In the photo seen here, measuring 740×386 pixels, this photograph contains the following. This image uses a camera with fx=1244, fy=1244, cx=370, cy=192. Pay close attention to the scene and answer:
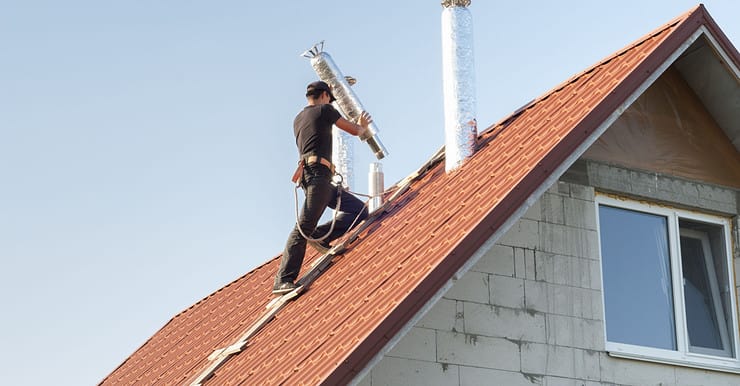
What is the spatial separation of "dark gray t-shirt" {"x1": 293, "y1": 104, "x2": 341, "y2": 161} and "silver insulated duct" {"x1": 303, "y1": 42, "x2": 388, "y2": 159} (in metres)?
1.22

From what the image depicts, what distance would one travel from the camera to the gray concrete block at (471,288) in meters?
9.37

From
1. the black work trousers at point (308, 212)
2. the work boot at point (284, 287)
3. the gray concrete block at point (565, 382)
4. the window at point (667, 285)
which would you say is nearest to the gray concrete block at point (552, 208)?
the window at point (667, 285)

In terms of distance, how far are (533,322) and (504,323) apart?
0.27m

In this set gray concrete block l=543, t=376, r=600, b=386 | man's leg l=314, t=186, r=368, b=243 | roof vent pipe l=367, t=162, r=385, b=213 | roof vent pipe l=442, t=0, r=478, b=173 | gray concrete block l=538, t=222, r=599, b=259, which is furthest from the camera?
roof vent pipe l=367, t=162, r=385, b=213

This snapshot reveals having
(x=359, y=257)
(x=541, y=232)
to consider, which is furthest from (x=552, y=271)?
(x=359, y=257)

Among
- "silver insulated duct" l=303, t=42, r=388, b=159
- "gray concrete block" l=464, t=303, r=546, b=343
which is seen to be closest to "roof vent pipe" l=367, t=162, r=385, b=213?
"silver insulated duct" l=303, t=42, r=388, b=159

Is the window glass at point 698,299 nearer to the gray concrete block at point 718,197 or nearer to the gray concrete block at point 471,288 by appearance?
the gray concrete block at point 718,197

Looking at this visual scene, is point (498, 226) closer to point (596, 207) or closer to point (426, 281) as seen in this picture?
point (426, 281)

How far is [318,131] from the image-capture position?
37.1 ft

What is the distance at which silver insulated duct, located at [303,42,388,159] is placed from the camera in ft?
41.8

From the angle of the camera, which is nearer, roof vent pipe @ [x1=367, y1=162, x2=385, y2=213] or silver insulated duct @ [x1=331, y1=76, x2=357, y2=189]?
roof vent pipe @ [x1=367, y1=162, x2=385, y2=213]

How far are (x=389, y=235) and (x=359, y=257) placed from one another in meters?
0.33

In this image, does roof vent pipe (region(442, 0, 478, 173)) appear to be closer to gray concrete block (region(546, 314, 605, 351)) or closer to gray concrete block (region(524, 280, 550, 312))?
gray concrete block (region(524, 280, 550, 312))

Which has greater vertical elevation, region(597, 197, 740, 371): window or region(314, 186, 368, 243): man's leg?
region(314, 186, 368, 243): man's leg
